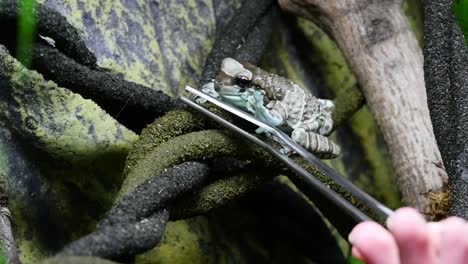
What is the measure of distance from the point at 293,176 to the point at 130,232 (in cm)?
22

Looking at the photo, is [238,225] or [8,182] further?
[238,225]

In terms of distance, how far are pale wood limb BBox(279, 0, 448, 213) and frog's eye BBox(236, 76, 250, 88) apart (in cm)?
20

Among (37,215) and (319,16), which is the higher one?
(319,16)

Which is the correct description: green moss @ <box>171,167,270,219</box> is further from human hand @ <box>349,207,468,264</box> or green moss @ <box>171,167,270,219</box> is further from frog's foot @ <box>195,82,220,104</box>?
human hand @ <box>349,207,468,264</box>

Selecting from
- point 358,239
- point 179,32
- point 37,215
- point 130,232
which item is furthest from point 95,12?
point 358,239

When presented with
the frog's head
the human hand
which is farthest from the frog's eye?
the human hand

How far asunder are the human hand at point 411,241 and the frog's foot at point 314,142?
8.7 inches

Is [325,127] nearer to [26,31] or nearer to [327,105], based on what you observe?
[327,105]

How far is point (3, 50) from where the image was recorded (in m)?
0.73

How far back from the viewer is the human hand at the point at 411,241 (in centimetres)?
51

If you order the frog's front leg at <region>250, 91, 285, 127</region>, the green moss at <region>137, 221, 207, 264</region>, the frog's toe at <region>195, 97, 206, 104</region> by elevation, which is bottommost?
the green moss at <region>137, 221, 207, 264</region>

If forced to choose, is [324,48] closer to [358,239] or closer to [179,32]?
[179,32]

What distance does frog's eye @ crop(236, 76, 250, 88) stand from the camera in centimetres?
75

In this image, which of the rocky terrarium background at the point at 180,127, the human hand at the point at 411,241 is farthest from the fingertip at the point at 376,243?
the rocky terrarium background at the point at 180,127
